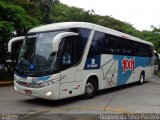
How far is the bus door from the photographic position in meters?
11.7

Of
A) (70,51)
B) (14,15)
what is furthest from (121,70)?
(14,15)

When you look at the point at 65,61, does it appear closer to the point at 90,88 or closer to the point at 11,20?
the point at 90,88

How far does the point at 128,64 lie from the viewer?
712 inches

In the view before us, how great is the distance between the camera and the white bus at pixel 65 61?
11.4 meters

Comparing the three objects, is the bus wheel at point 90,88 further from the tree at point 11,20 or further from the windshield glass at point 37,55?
the tree at point 11,20

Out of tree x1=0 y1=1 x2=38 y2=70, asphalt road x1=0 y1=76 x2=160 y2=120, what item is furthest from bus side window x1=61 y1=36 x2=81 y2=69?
tree x1=0 y1=1 x2=38 y2=70

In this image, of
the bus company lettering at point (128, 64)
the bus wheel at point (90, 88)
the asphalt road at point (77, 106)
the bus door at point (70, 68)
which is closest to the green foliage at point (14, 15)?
the asphalt road at point (77, 106)

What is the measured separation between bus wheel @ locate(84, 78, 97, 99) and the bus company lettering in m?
3.82

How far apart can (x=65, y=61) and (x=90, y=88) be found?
2.41m

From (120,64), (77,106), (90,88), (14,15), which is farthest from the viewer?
(14,15)

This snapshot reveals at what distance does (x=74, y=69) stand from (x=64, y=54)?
0.89m

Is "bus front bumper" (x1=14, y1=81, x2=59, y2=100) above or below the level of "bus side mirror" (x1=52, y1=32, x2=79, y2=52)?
below

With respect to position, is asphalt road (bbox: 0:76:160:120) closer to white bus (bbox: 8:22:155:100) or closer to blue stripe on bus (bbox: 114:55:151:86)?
white bus (bbox: 8:22:155:100)

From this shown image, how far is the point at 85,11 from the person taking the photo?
125 ft
